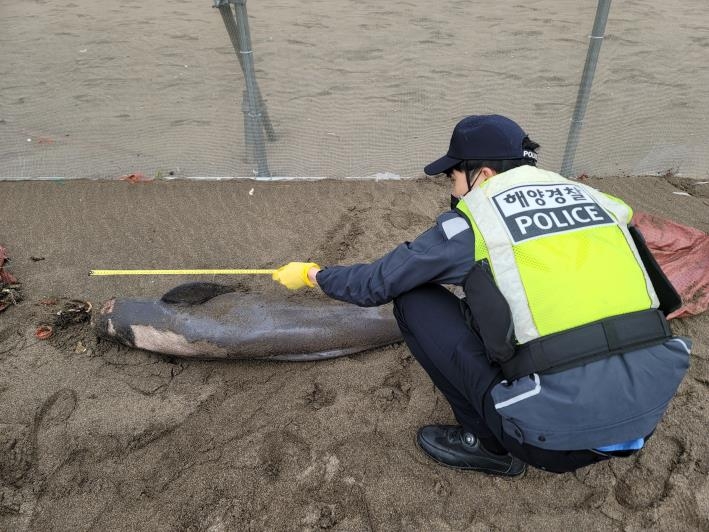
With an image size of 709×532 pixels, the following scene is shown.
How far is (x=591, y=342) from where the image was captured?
1495 millimetres

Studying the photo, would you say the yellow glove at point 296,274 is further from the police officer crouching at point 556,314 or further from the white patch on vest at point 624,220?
the white patch on vest at point 624,220

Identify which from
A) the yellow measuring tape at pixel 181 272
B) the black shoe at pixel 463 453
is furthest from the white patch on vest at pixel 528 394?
the yellow measuring tape at pixel 181 272

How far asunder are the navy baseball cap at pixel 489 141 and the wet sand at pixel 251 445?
1.14m

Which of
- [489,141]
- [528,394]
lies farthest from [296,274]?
[528,394]

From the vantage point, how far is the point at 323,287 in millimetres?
2078

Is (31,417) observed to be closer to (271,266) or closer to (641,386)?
(271,266)

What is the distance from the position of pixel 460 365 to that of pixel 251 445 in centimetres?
97

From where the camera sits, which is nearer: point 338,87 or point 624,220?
point 624,220

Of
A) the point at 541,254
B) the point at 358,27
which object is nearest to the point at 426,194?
the point at 541,254

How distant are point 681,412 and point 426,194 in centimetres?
232

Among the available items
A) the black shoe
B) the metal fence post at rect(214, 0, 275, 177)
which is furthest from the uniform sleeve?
the metal fence post at rect(214, 0, 275, 177)

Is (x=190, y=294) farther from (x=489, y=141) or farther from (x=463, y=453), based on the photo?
(x=489, y=141)

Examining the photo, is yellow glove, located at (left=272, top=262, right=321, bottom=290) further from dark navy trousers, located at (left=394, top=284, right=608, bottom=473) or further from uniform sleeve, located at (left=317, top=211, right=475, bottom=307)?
dark navy trousers, located at (left=394, top=284, right=608, bottom=473)

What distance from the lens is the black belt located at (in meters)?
1.49
